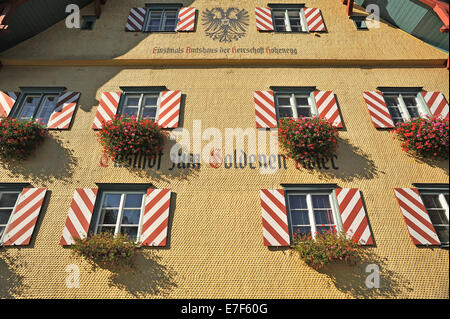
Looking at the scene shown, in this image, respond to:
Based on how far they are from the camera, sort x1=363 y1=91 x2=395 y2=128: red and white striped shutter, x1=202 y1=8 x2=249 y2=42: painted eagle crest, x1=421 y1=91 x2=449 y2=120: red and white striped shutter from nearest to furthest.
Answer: x1=363 y1=91 x2=395 y2=128: red and white striped shutter → x1=421 y1=91 x2=449 y2=120: red and white striped shutter → x1=202 y1=8 x2=249 y2=42: painted eagle crest

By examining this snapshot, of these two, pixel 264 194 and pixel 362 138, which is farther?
pixel 362 138

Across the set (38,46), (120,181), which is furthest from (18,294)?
(38,46)

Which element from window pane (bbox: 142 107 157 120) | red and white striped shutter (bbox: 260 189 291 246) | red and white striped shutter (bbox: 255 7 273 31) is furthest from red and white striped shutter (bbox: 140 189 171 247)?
red and white striped shutter (bbox: 255 7 273 31)

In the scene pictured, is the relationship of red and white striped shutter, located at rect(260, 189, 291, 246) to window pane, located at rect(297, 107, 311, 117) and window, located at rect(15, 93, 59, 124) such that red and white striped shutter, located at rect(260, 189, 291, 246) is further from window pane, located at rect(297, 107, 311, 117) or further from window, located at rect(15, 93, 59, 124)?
window, located at rect(15, 93, 59, 124)

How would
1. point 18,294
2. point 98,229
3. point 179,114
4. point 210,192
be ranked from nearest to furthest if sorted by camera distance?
point 18,294, point 98,229, point 210,192, point 179,114

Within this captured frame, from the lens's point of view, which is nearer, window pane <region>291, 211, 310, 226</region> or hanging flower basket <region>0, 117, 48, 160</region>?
window pane <region>291, 211, 310, 226</region>

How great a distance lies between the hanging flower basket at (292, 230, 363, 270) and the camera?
4.87 m

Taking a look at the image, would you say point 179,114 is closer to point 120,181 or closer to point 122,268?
point 120,181

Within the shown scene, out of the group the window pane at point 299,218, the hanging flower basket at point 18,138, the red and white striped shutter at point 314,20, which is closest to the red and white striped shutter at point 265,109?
the window pane at point 299,218

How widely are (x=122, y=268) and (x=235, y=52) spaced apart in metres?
6.44

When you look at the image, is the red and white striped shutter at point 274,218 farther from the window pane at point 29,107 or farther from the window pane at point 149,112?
the window pane at point 29,107

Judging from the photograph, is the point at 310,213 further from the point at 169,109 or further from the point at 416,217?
the point at 169,109

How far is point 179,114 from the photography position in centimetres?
693

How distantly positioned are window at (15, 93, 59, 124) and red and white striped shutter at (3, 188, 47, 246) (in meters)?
2.07
